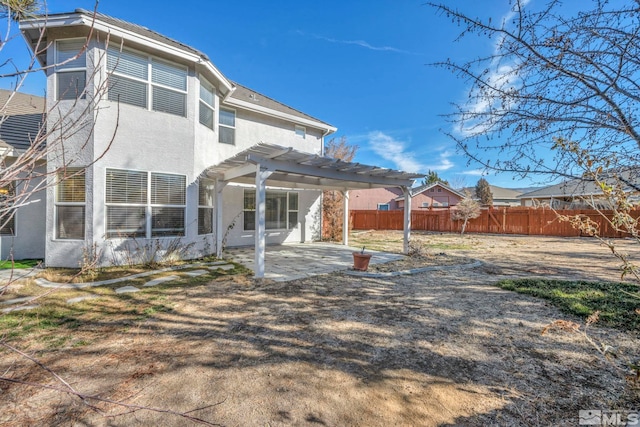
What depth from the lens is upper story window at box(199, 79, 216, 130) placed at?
866 cm

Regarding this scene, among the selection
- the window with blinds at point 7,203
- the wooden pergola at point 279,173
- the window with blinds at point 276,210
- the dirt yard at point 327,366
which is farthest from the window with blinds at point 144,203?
the window with blinds at point 7,203

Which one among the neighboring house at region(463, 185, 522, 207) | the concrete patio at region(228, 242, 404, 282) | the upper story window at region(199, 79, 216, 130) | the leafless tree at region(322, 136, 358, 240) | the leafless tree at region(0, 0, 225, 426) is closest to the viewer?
the leafless tree at region(0, 0, 225, 426)

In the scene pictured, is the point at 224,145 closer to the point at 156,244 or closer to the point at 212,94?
the point at 212,94

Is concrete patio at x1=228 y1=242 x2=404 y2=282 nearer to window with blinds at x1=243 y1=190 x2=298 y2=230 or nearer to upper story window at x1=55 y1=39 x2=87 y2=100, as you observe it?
window with blinds at x1=243 y1=190 x2=298 y2=230

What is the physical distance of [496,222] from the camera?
19781mm

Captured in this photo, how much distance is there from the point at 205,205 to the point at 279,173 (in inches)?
105

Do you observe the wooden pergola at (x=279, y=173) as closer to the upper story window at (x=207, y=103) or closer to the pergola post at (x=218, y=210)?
the pergola post at (x=218, y=210)

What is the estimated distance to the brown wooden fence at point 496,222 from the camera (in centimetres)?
1756

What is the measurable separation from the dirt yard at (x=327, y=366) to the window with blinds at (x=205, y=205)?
3781 mm

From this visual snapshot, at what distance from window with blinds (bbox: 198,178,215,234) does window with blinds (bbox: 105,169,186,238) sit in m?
0.58

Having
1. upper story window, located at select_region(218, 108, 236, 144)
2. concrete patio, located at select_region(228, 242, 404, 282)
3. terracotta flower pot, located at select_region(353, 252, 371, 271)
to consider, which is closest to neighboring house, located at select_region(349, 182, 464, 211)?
concrete patio, located at select_region(228, 242, 404, 282)

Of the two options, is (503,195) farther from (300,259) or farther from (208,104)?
(208,104)

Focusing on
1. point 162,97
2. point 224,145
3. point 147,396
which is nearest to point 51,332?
point 147,396
